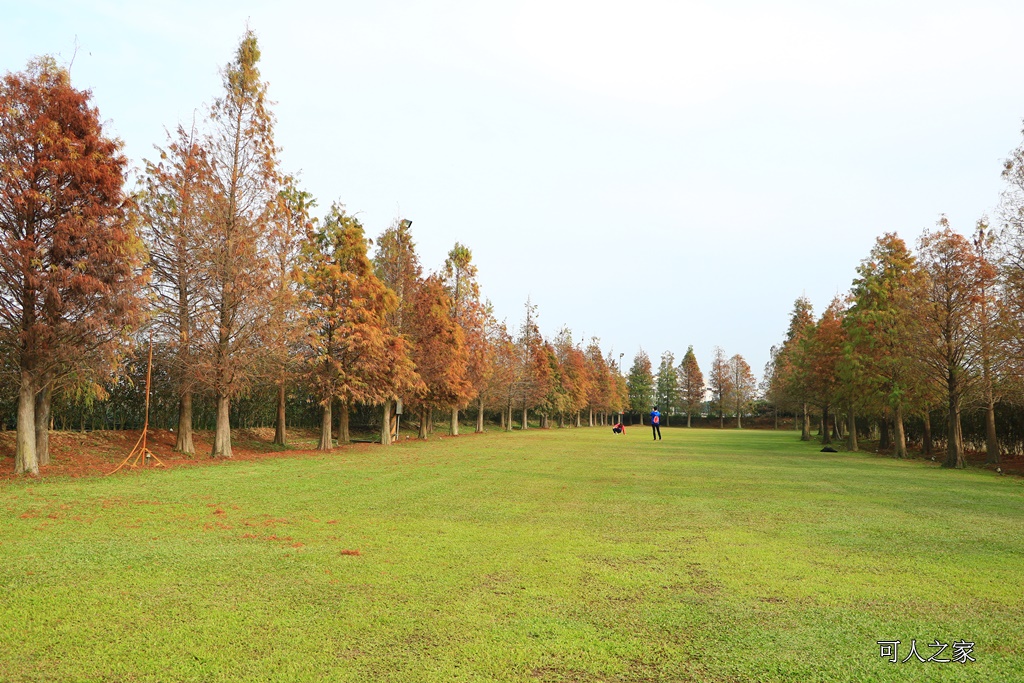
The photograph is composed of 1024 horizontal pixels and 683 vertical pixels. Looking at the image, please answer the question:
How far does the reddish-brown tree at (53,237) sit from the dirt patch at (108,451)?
146 cm

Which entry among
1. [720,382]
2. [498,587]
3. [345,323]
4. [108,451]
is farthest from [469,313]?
[720,382]

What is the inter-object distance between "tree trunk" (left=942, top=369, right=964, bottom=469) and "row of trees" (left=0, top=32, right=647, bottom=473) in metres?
21.6

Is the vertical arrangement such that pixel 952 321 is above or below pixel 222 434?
above

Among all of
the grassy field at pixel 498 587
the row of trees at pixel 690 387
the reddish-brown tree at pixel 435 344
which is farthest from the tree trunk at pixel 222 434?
the row of trees at pixel 690 387

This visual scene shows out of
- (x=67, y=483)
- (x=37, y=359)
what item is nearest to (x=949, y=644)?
(x=67, y=483)

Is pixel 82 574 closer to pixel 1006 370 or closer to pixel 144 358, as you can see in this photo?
pixel 144 358

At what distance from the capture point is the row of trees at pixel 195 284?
14.1m

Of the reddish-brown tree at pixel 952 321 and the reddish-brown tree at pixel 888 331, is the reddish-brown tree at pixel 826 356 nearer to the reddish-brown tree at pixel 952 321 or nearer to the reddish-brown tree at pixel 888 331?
the reddish-brown tree at pixel 888 331

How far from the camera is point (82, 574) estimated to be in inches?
226

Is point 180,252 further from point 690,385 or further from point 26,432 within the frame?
point 690,385

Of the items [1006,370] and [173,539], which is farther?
[1006,370]

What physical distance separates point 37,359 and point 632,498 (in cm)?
1400

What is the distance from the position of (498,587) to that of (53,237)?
47.1 ft

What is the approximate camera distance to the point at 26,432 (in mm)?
14125
